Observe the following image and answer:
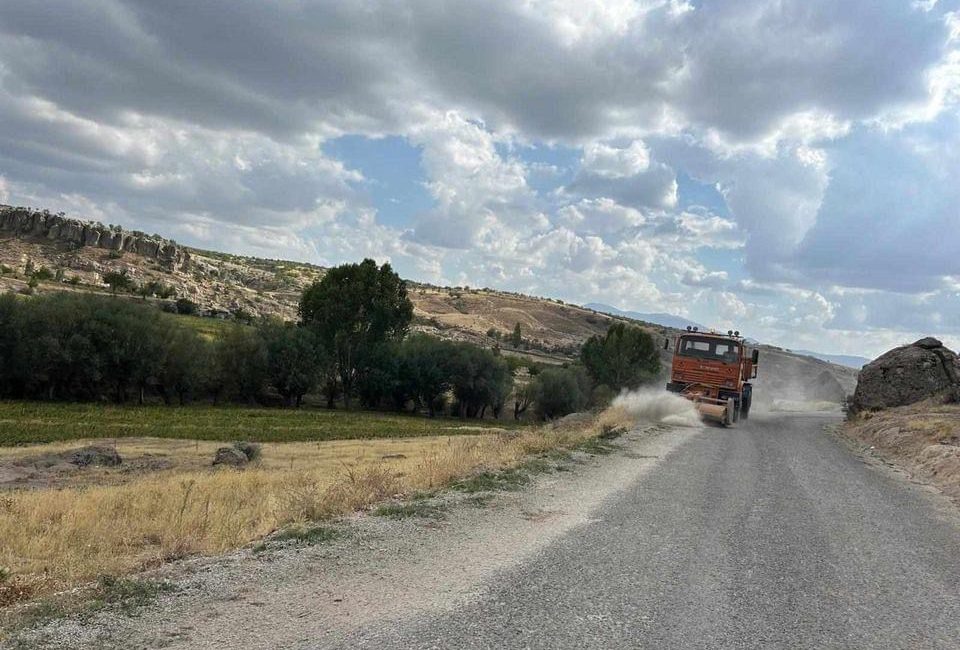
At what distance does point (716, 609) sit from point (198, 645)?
4.14 metres

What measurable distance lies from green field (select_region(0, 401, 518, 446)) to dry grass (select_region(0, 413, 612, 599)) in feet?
79.2

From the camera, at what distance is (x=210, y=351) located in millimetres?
63750

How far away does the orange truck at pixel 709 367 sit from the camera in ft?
93.9

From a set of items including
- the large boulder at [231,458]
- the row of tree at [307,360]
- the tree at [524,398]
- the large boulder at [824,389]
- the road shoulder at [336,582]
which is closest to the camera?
the road shoulder at [336,582]

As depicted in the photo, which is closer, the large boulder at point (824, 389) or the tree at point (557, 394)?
the tree at point (557, 394)

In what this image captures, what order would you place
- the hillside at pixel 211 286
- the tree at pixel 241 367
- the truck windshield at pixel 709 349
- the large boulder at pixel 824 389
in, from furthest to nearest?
the hillside at pixel 211 286, the large boulder at pixel 824 389, the tree at pixel 241 367, the truck windshield at pixel 709 349

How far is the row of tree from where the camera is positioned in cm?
5441

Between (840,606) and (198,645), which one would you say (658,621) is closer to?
(840,606)

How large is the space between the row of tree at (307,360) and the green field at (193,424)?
4175 millimetres

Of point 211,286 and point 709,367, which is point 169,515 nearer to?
point 709,367

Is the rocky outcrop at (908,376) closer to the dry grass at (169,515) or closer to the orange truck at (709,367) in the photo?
the orange truck at (709,367)

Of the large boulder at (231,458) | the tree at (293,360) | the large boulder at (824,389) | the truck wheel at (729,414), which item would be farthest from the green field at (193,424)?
the large boulder at (824,389)

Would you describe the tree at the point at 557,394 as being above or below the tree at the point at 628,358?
Answer: below

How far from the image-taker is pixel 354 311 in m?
67.0
